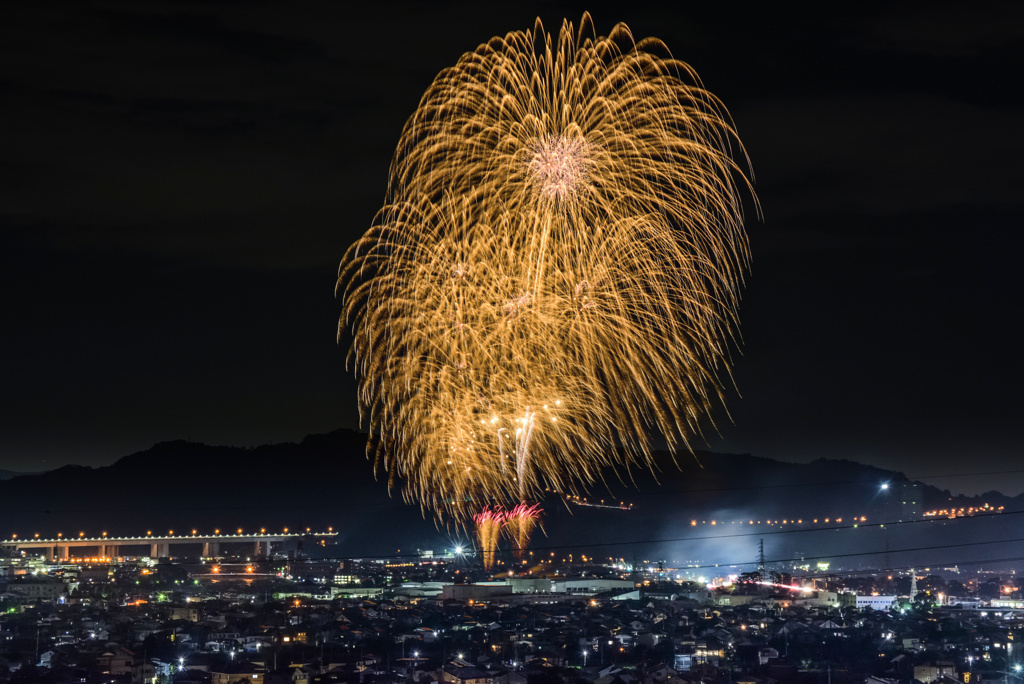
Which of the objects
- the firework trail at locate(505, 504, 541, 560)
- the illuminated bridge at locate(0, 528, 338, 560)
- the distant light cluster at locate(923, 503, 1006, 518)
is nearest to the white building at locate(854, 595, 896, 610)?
the firework trail at locate(505, 504, 541, 560)

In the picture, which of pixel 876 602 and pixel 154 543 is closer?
pixel 876 602

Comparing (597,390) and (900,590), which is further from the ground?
(597,390)

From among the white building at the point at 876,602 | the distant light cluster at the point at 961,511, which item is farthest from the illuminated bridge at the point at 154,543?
the white building at the point at 876,602

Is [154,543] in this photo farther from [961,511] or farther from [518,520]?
[518,520]

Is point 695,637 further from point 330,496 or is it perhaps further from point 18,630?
point 330,496

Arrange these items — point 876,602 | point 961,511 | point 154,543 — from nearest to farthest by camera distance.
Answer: point 876,602 < point 961,511 < point 154,543

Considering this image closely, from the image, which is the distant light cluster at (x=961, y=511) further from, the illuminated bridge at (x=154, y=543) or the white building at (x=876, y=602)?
the illuminated bridge at (x=154, y=543)

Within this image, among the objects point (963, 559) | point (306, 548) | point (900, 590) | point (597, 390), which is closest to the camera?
point (597, 390)

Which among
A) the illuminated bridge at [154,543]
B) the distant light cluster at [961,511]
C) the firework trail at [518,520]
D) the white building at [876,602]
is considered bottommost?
the white building at [876,602]

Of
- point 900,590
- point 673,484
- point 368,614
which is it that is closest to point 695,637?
point 368,614

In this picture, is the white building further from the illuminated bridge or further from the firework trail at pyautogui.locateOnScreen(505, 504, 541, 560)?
the illuminated bridge

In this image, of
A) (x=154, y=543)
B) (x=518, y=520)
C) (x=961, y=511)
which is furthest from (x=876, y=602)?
(x=154, y=543)
